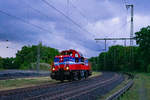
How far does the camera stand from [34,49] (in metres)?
111

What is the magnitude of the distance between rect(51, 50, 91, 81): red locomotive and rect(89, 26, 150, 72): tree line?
952 inches

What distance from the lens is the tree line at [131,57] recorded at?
62.8 meters

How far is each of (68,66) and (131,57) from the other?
53364mm

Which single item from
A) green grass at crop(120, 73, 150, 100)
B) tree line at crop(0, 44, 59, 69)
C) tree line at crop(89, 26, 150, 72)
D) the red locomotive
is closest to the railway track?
green grass at crop(120, 73, 150, 100)

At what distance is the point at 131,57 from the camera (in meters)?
77.8

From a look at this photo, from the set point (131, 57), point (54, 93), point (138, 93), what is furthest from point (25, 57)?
point (138, 93)

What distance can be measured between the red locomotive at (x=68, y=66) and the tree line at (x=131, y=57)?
24176 mm

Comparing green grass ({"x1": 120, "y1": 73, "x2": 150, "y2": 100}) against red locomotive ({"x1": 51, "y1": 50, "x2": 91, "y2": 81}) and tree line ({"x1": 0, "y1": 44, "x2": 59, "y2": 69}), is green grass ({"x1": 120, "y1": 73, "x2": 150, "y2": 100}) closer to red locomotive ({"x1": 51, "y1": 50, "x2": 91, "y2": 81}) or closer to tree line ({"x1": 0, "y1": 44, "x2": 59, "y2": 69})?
red locomotive ({"x1": 51, "y1": 50, "x2": 91, "y2": 81})

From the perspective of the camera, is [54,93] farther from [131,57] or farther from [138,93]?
[131,57]

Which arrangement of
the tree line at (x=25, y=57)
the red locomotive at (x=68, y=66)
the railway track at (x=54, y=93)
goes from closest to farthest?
the railway track at (x=54, y=93), the red locomotive at (x=68, y=66), the tree line at (x=25, y=57)

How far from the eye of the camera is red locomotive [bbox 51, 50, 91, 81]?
92.2 ft

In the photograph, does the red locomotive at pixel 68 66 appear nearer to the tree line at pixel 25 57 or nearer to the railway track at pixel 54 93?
the railway track at pixel 54 93

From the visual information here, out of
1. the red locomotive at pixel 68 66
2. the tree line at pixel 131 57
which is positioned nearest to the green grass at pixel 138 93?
the red locomotive at pixel 68 66

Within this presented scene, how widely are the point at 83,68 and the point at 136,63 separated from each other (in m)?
51.7
